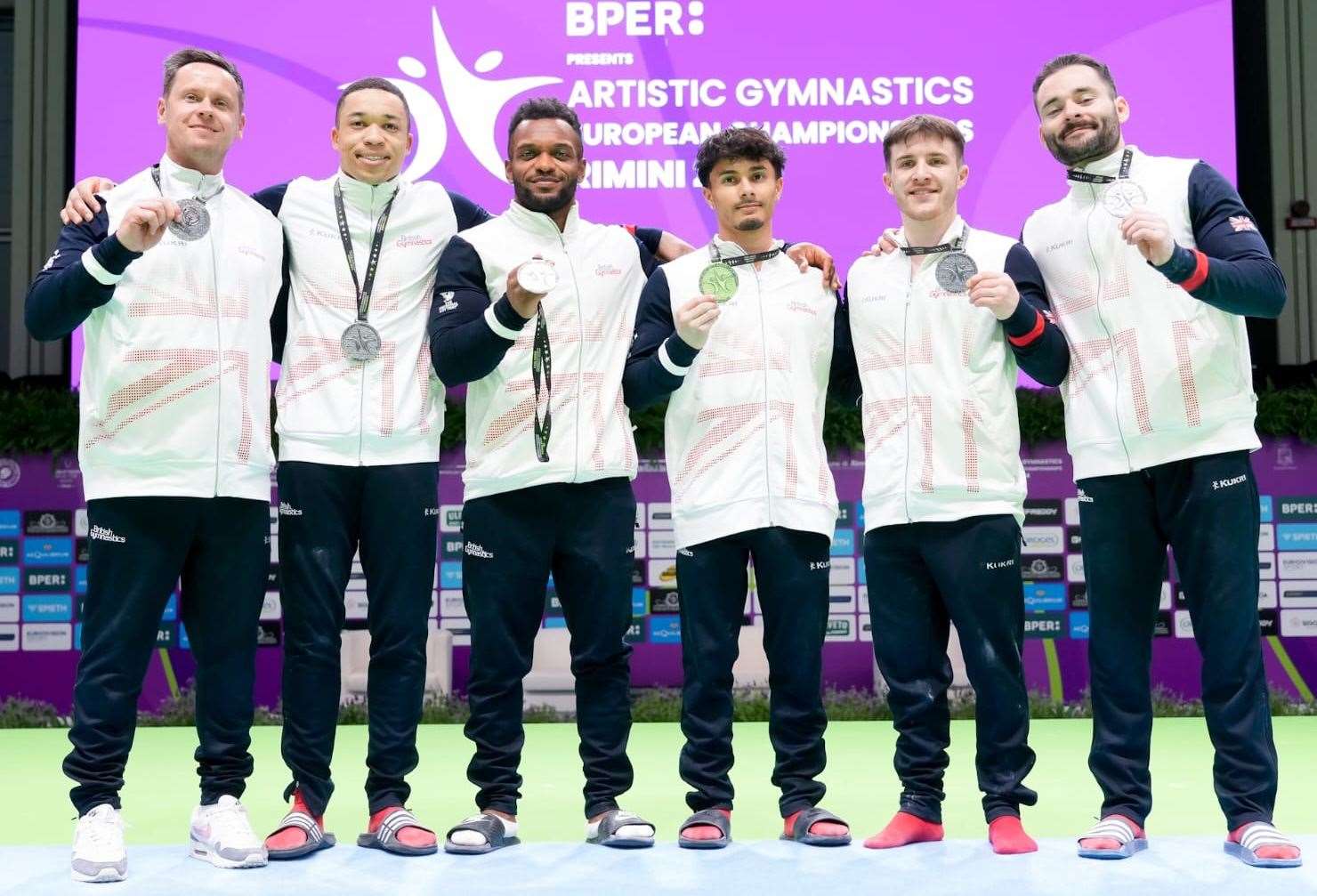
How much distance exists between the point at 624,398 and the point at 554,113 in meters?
0.76

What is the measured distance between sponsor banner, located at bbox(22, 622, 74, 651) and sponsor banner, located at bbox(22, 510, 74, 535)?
44cm

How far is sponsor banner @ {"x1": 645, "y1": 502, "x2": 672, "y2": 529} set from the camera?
20.4 feet

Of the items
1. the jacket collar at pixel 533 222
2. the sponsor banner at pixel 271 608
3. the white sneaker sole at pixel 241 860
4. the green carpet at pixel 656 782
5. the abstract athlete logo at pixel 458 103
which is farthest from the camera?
the abstract athlete logo at pixel 458 103

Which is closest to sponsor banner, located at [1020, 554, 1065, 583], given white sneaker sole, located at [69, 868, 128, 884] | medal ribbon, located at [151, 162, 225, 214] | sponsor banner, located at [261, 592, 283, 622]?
sponsor banner, located at [261, 592, 283, 622]

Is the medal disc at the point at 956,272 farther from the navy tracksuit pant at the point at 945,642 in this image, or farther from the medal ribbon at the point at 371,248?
the medal ribbon at the point at 371,248

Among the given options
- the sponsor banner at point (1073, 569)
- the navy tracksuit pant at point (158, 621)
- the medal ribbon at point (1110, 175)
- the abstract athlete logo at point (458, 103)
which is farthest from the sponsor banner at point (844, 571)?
the navy tracksuit pant at point (158, 621)

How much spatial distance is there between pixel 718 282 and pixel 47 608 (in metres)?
4.46

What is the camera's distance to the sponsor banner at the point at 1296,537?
20.5 feet

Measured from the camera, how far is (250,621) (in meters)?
3.10

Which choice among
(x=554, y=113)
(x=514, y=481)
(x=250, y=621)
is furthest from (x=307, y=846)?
(x=554, y=113)

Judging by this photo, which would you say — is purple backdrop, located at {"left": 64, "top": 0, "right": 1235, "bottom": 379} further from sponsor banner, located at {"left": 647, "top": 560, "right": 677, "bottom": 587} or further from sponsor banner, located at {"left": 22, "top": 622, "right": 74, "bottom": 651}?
sponsor banner, located at {"left": 647, "top": 560, "right": 677, "bottom": 587}

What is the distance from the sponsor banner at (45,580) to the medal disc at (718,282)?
4.35 m

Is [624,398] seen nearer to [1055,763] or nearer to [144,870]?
[144,870]

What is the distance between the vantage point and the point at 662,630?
243 inches
